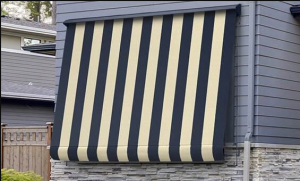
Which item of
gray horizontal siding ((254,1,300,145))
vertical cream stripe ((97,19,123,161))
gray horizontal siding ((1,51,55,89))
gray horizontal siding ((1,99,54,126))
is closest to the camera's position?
gray horizontal siding ((254,1,300,145))

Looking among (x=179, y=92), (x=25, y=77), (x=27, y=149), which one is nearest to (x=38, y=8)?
(x=25, y=77)

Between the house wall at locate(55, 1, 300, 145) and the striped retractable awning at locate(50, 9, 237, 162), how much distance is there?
0.23 metres

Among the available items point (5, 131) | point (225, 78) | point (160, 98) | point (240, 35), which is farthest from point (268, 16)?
point (5, 131)

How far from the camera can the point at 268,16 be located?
1045 cm

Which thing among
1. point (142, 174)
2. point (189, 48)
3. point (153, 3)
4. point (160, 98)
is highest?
point (153, 3)

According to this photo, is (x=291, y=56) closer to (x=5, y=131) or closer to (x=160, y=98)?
(x=160, y=98)

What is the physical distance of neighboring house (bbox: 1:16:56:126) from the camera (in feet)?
66.3

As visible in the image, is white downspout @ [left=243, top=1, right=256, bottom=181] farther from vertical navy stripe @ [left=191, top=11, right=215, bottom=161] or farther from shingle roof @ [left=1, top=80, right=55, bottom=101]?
shingle roof @ [left=1, top=80, right=55, bottom=101]

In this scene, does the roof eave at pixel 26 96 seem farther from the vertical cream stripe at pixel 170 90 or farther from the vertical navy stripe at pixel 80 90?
the vertical cream stripe at pixel 170 90

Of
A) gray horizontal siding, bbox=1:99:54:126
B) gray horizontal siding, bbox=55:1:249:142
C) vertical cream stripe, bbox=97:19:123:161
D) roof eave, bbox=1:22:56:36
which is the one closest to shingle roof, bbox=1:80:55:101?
gray horizontal siding, bbox=1:99:54:126

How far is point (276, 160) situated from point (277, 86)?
1152 mm

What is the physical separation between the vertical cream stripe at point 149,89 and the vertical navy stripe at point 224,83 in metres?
1.11

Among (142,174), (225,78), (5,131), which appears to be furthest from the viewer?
(5,131)

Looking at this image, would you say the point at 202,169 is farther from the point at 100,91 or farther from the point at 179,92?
the point at 100,91
